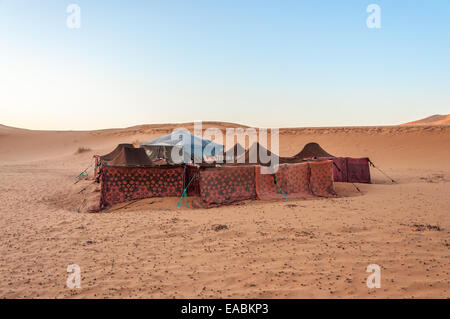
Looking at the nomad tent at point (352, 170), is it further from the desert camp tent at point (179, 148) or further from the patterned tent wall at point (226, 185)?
the desert camp tent at point (179, 148)

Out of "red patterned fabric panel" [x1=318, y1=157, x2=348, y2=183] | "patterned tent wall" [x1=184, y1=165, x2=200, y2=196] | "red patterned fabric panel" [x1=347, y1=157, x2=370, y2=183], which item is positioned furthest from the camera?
"red patterned fabric panel" [x1=347, y1=157, x2=370, y2=183]

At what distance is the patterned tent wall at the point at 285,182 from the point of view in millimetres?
8969

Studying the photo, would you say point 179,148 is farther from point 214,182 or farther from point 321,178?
point 321,178

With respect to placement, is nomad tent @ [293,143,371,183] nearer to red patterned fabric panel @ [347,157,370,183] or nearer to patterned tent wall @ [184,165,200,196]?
red patterned fabric panel @ [347,157,370,183]

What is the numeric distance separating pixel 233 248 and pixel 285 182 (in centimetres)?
483

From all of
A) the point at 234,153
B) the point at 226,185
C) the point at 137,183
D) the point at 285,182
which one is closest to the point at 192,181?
the point at 226,185

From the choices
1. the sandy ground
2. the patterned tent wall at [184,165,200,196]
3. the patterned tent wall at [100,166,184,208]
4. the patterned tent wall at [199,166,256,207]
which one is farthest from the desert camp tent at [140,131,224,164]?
the sandy ground

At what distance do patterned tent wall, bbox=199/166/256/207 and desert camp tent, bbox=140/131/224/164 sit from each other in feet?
35.6

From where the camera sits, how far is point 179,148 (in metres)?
20.4

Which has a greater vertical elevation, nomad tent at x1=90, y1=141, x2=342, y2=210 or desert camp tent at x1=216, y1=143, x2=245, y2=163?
desert camp tent at x1=216, y1=143, x2=245, y2=163

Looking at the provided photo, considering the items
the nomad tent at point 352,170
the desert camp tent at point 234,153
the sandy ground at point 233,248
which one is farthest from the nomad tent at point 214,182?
the desert camp tent at point 234,153

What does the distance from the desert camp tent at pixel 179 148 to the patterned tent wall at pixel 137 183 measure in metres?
10.2

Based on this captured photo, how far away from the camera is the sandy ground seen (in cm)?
352
